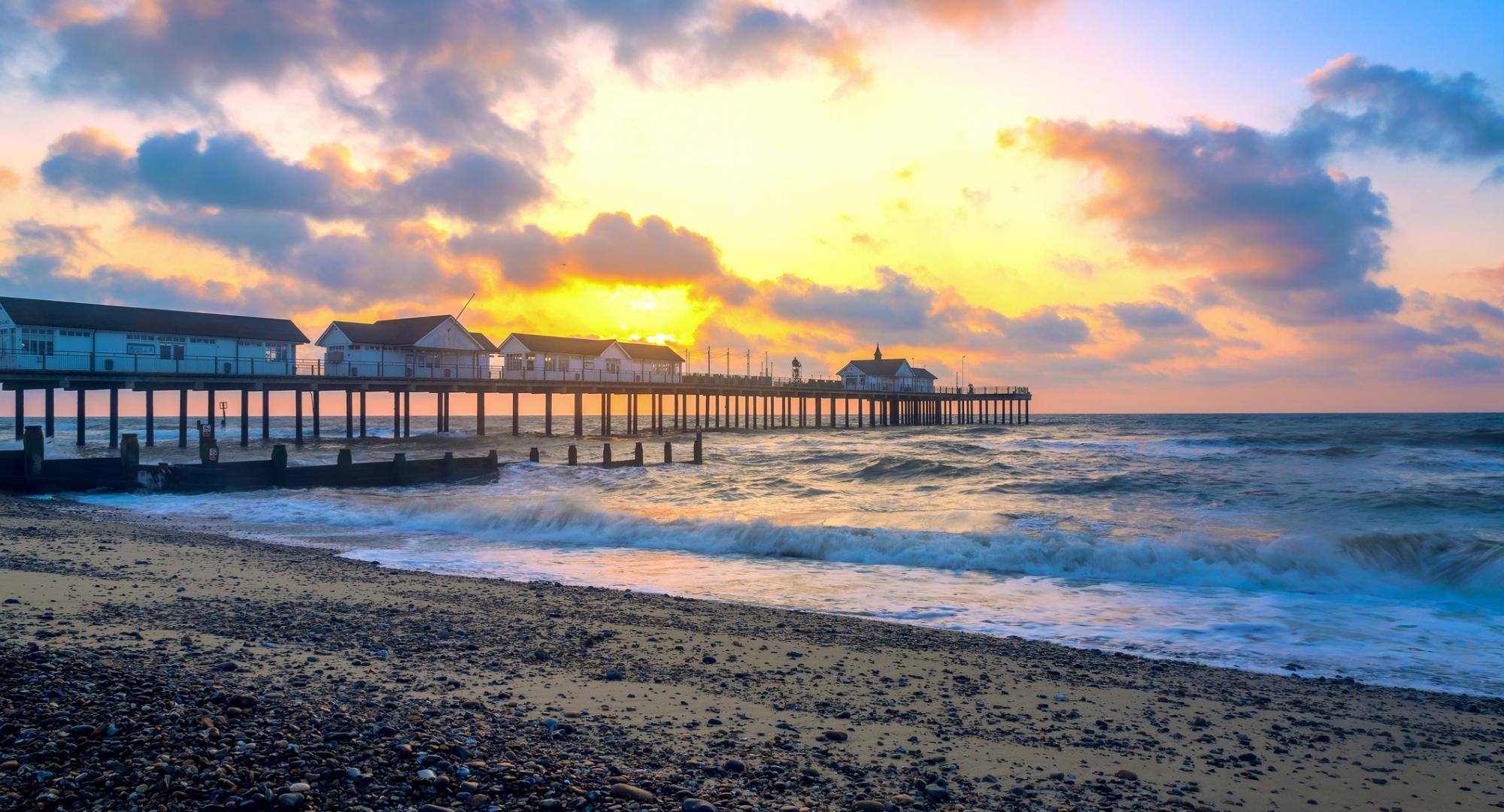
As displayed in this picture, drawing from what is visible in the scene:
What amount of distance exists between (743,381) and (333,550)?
5261cm

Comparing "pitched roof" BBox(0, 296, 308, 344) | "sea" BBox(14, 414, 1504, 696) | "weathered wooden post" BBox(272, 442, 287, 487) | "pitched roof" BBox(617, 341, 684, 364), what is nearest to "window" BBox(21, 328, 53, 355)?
"pitched roof" BBox(0, 296, 308, 344)

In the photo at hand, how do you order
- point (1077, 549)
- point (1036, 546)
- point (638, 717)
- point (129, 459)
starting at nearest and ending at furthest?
point (638, 717) < point (1077, 549) < point (1036, 546) < point (129, 459)

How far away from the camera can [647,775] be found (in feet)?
12.6

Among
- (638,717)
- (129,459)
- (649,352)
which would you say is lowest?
(638,717)

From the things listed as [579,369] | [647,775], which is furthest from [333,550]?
[579,369]

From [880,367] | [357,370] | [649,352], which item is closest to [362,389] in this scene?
[357,370]

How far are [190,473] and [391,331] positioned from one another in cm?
3179

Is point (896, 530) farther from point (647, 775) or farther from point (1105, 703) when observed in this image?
point (647, 775)

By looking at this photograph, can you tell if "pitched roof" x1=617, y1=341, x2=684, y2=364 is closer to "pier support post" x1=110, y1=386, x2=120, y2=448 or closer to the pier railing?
the pier railing

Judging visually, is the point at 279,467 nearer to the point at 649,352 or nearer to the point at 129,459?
the point at 129,459

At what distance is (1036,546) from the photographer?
40.8 feet

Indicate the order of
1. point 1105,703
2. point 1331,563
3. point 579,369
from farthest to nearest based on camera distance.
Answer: point 579,369 < point 1331,563 < point 1105,703

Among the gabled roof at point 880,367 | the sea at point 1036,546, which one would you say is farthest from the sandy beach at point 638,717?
the gabled roof at point 880,367

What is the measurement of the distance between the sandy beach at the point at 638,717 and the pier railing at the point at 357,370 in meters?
33.7
